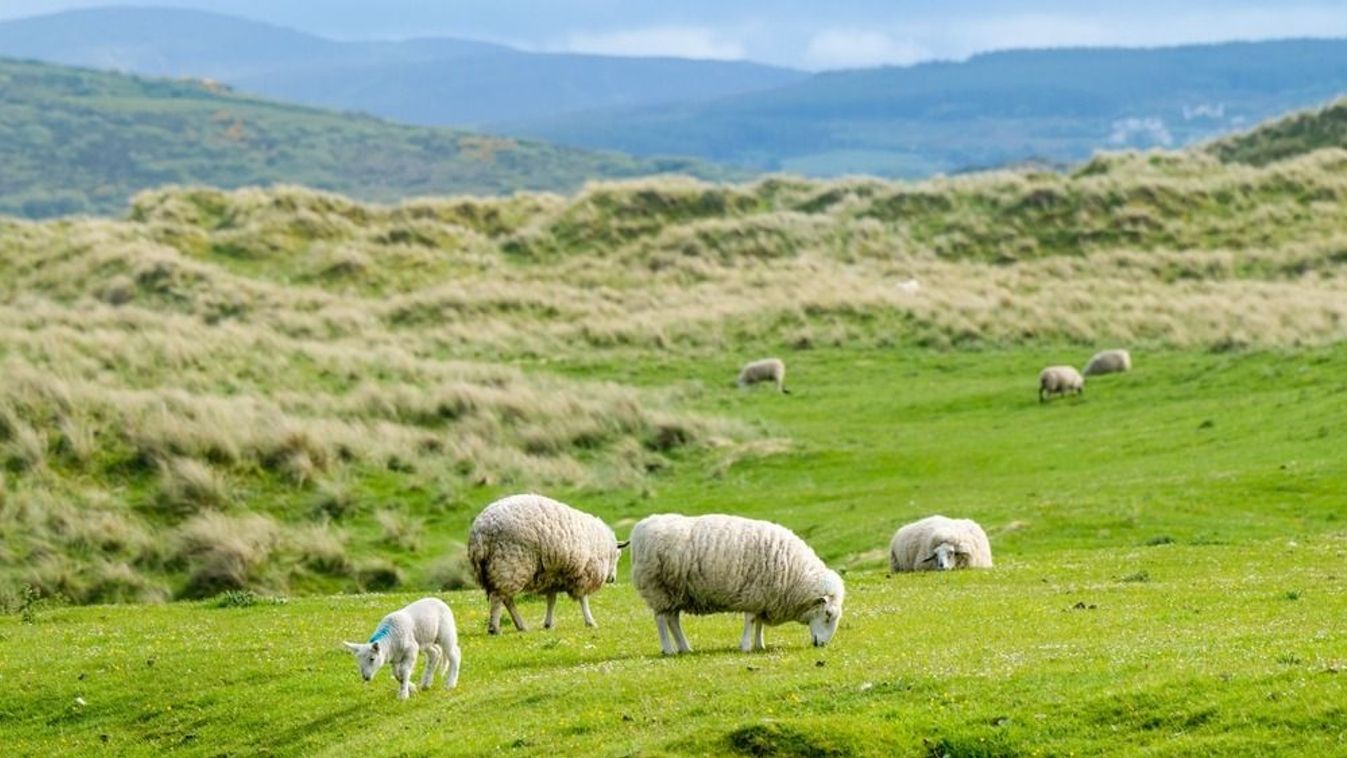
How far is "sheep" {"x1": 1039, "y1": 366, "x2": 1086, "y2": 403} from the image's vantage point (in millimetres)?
51750

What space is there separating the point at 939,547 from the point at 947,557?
0.28 meters

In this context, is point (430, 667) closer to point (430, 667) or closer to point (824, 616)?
point (430, 667)

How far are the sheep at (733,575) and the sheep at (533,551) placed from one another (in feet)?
7.94

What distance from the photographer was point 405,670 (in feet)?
60.6

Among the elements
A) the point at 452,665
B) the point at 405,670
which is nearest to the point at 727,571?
the point at 452,665

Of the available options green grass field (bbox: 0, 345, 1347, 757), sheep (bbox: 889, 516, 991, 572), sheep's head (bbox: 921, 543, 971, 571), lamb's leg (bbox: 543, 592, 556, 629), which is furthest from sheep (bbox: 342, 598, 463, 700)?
sheep (bbox: 889, 516, 991, 572)

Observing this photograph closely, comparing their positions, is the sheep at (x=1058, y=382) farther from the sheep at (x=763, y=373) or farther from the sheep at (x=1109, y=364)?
the sheep at (x=763, y=373)

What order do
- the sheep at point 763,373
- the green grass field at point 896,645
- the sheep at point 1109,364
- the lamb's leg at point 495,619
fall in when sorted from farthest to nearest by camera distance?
the sheep at point 763,373, the sheep at point 1109,364, the lamb's leg at point 495,619, the green grass field at point 896,645

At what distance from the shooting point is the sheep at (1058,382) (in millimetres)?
51750

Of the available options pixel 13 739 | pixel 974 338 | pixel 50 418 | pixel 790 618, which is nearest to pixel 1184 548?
pixel 790 618

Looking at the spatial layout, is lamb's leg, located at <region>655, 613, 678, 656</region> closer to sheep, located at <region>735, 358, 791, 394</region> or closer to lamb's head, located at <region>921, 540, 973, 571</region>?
lamb's head, located at <region>921, 540, 973, 571</region>

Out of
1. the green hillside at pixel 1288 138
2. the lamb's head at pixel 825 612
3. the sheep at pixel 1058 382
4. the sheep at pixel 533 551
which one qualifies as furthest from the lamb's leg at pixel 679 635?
the green hillside at pixel 1288 138

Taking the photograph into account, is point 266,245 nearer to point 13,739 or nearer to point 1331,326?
point 1331,326

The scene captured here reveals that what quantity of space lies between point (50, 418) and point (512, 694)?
26.8m
